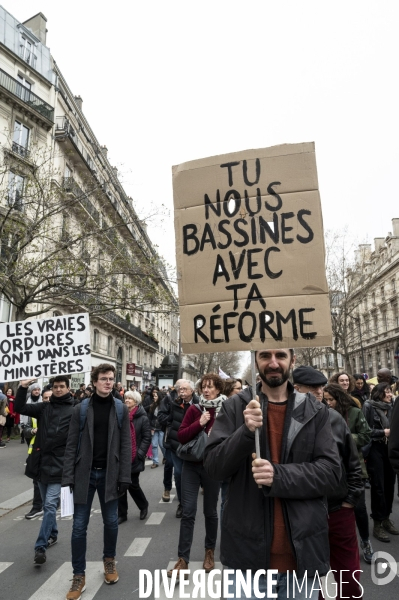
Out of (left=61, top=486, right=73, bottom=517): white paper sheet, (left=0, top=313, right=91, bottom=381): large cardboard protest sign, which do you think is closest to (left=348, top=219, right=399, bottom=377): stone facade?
(left=0, top=313, right=91, bottom=381): large cardboard protest sign

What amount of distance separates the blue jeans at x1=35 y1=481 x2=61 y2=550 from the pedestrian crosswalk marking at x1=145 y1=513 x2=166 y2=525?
1.54 m

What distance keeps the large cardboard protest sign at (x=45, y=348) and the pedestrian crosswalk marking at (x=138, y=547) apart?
2.07 metres

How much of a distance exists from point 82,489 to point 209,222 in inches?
108

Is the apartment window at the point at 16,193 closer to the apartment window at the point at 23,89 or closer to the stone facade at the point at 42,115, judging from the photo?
the stone facade at the point at 42,115

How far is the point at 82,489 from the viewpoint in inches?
162

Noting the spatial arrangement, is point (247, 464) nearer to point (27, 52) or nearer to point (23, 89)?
point (23, 89)

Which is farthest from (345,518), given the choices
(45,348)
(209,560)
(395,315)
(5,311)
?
(395,315)

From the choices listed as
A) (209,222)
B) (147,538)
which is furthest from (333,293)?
(209,222)

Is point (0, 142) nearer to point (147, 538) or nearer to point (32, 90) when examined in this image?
point (32, 90)

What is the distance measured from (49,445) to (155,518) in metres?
2.27

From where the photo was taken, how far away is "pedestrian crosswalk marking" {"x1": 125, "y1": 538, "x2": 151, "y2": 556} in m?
4.94

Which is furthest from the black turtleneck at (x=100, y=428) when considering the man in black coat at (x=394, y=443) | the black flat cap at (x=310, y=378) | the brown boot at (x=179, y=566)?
the man in black coat at (x=394, y=443)

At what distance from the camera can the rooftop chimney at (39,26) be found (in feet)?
94.8

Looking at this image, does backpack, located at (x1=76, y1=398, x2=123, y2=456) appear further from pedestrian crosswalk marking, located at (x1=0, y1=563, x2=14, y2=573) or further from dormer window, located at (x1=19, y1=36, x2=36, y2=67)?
dormer window, located at (x1=19, y1=36, x2=36, y2=67)
